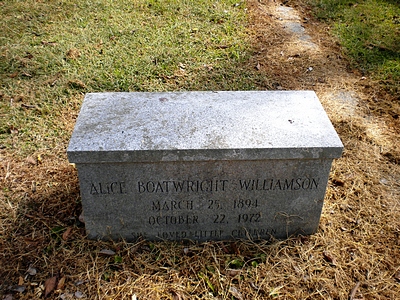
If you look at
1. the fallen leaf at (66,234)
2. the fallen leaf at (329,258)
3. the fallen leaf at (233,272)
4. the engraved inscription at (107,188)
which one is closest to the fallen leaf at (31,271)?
the fallen leaf at (66,234)

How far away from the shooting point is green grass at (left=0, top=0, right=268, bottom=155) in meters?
3.99

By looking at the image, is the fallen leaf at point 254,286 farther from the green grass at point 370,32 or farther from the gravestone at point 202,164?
the green grass at point 370,32

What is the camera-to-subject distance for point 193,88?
4434 millimetres

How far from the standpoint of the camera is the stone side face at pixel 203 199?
2.34m

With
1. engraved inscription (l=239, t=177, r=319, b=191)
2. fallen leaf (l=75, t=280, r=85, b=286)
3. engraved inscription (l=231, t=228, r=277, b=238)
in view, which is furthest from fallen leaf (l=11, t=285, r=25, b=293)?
engraved inscription (l=239, t=177, r=319, b=191)

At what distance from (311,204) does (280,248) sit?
376 mm

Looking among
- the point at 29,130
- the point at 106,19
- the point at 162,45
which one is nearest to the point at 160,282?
the point at 29,130

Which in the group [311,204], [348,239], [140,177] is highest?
[140,177]

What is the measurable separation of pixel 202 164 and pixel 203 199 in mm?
288

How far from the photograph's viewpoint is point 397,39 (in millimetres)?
5840

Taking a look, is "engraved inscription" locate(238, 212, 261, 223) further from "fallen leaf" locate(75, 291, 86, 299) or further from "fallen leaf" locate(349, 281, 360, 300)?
"fallen leaf" locate(75, 291, 86, 299)

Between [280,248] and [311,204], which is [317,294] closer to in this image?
[280,248]

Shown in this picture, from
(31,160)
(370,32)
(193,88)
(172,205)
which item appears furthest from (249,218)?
(370,32)

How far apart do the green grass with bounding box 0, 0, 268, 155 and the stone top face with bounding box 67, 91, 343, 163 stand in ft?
4.52
